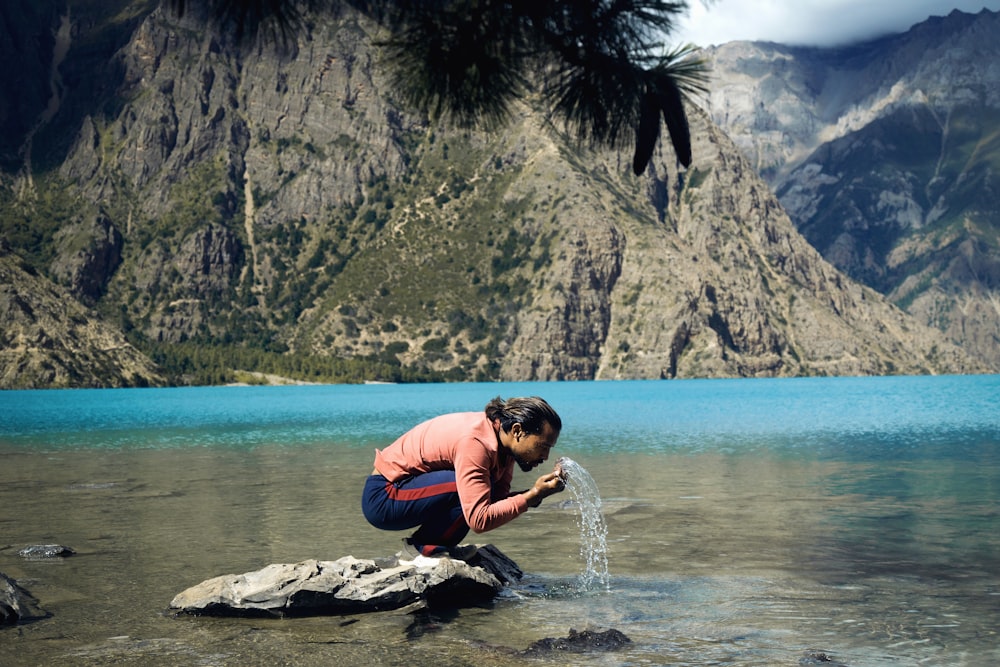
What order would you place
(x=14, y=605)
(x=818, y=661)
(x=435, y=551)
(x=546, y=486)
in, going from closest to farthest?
(x=818, y=661)
(x=546, y=486)
(x=14, y=605)
(x=435, y=551)

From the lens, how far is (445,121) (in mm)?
9664

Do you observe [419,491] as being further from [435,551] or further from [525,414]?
[525,414]

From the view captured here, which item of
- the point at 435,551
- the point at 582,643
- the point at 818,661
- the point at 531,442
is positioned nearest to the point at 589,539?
the point at 435,551

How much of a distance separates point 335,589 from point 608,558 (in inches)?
184

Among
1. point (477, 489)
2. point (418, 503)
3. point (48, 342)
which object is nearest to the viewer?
point (477, 489)

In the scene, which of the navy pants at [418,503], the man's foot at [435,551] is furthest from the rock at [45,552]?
the navy pants at [418,503]

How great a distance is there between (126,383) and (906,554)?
183 m

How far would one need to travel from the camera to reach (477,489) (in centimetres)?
974

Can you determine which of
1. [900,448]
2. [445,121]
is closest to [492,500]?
[445,121]

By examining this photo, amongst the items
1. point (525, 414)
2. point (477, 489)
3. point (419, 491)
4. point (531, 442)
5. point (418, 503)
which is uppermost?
point (525, 414)

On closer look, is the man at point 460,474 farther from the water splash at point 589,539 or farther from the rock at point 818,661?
the rock at point 818,661

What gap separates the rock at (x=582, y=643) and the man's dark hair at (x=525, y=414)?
1798 millimetres

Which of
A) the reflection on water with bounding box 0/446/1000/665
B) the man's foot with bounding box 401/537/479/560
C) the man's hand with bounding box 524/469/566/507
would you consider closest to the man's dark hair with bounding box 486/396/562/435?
the man's hand with bounding box 524/469/566/507

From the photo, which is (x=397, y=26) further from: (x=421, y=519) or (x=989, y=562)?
(x=989, y=562)
